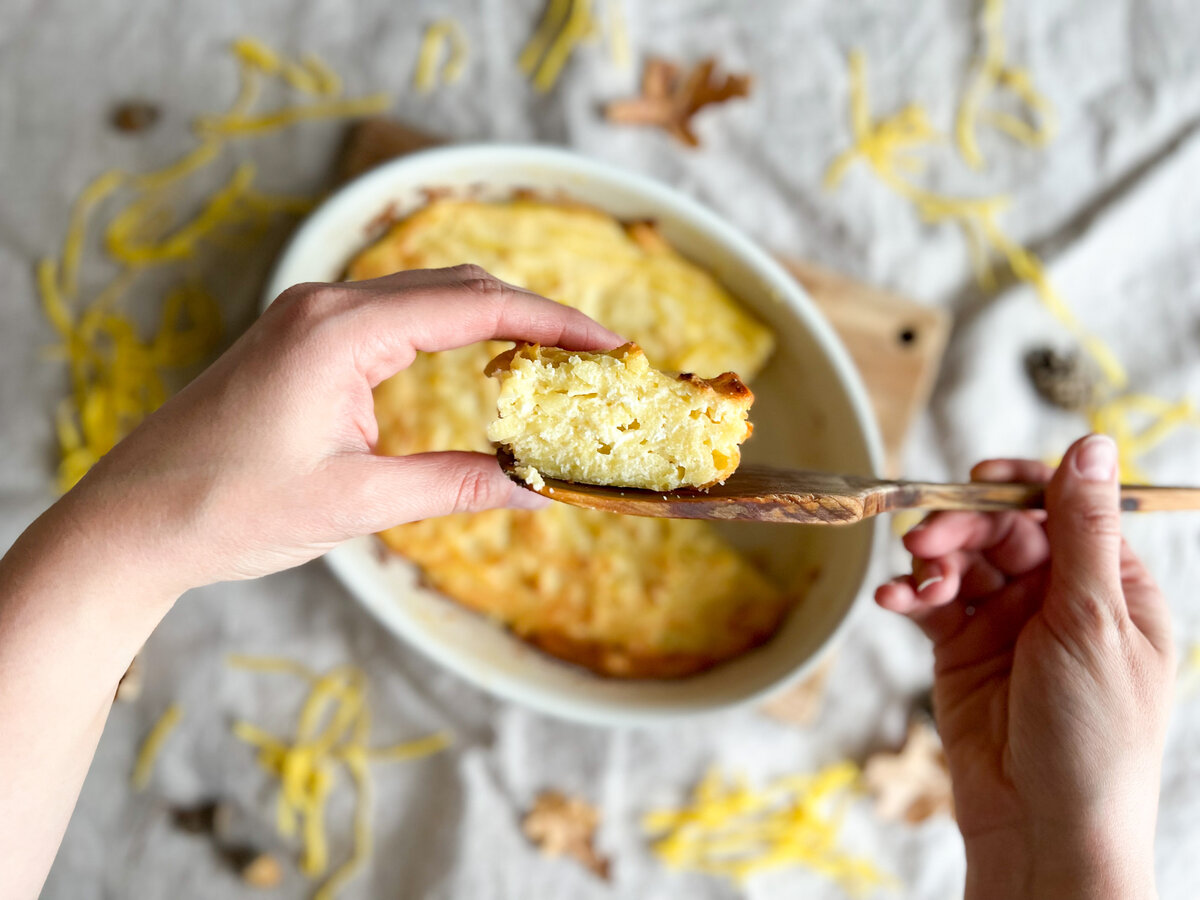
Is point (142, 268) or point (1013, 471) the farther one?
point (142, 268)

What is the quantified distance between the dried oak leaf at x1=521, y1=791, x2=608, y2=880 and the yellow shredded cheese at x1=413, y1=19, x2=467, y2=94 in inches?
70.5

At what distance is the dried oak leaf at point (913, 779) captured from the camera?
219 cm

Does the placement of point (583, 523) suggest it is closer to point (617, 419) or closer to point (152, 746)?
point (617, 419)

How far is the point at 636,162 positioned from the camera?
2.28 meters

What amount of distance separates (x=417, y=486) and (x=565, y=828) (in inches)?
47.8

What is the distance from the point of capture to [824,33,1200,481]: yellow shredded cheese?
2320 millimetres

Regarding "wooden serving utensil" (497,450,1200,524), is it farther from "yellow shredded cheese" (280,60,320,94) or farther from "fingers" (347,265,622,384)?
"yellow shredded cheese" (280,60,320,94)

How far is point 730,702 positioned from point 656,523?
0.42 meters

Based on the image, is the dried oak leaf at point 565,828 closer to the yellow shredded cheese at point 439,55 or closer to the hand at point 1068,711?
the hand at point 1068,711

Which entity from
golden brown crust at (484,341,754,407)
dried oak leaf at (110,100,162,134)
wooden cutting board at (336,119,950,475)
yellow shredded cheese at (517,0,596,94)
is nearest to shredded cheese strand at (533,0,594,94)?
yellow shredded cheese at (517,0,596,94)

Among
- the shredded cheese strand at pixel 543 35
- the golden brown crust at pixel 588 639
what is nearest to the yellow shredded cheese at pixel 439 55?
→ the shredded cheese strand at pixel 543 35

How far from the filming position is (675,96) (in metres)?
2.30

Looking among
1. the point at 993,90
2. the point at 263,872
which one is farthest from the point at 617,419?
the point at 993,90

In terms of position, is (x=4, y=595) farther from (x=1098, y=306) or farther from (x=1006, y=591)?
(x=1098, y=306)
